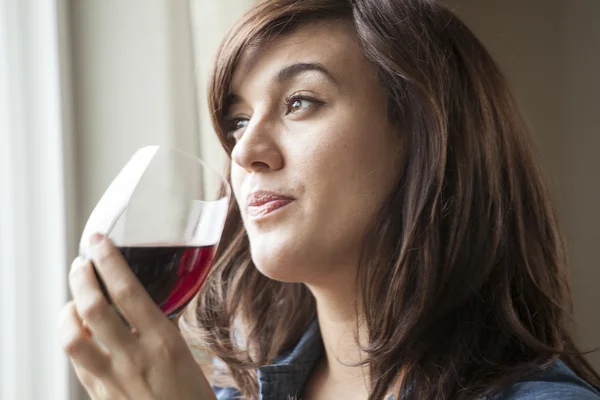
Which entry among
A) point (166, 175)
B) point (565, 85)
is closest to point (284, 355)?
point (166, 175)

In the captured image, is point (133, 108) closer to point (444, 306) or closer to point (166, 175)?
point (166, 175)

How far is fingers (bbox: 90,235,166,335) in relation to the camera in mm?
772

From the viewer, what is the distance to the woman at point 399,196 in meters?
1.07

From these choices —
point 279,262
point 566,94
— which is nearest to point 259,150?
point 279,262

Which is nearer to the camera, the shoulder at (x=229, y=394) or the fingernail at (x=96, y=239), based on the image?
the fingernail at (x=96, y=239)

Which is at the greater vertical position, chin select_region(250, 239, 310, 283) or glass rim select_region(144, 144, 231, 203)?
glass rim select_region(144, 144, 231, 203)

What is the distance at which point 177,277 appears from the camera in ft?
2.77

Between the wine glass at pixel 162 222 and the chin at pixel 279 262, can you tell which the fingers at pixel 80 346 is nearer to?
the wine glass at pixel 162 222

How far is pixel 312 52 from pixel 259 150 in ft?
0.62

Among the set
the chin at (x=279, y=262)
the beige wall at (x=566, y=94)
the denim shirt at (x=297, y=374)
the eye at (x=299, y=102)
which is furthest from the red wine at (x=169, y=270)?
the beige wall at (x=566, y=94)

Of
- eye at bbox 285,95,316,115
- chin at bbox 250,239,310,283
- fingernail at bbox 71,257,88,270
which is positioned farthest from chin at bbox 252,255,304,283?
fingernail at bbox 71,257,88,270

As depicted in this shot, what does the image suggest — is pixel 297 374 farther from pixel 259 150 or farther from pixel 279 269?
pixel 259 150

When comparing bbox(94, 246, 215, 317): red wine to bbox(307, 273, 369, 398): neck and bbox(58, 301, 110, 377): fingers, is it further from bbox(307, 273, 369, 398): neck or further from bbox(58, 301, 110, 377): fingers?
bbox(307, 273, 369, 398): neck

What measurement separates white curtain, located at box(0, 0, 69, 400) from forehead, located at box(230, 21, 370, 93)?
0.40 meters
